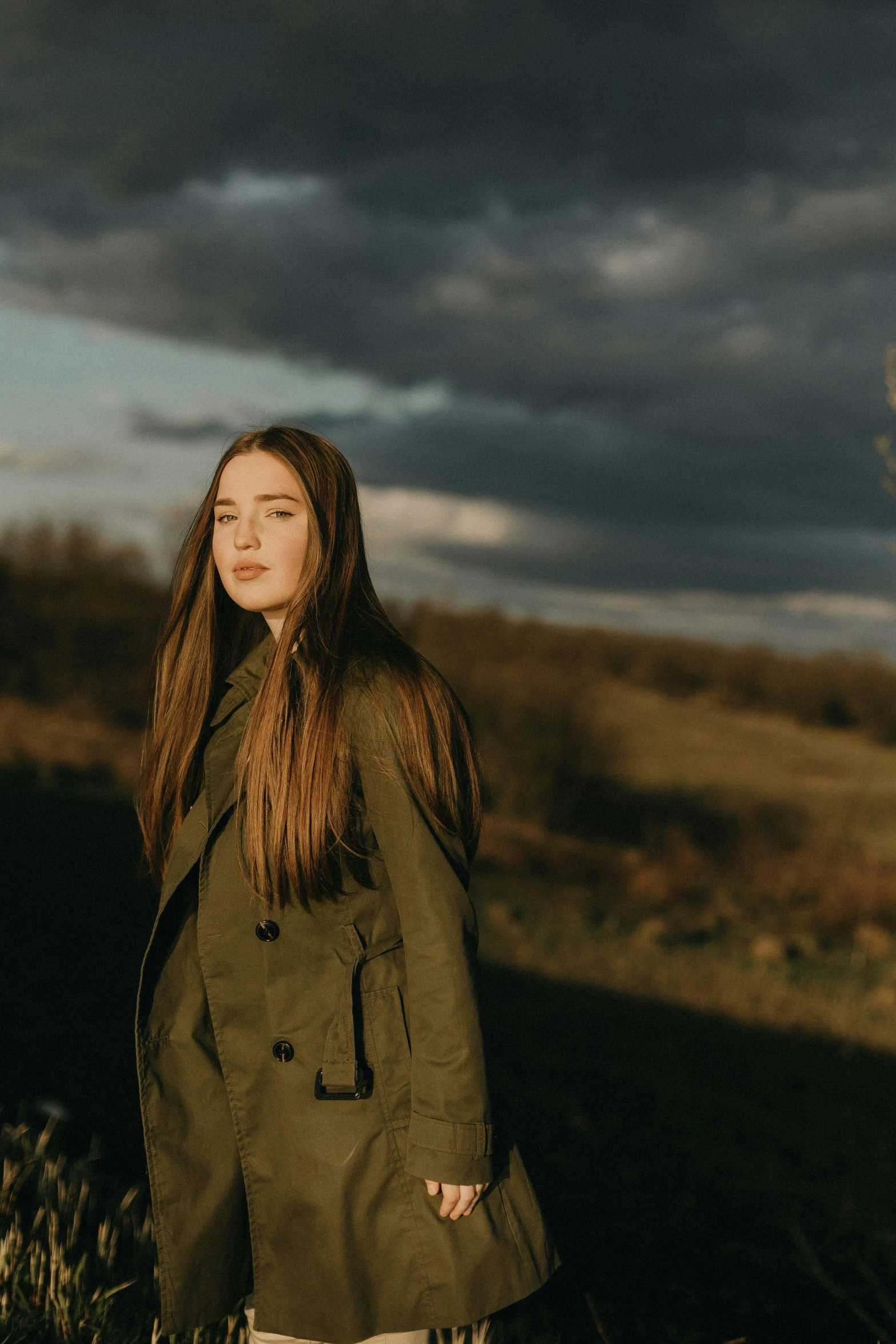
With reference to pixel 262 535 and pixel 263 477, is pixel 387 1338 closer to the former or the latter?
pixel 262 535

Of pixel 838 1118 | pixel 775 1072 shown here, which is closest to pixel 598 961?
pixel 775 1072

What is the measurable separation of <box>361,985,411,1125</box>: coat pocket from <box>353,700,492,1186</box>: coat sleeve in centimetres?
4

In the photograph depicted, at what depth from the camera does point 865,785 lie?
2208cm

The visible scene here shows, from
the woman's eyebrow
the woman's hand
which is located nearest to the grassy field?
the woman's hand

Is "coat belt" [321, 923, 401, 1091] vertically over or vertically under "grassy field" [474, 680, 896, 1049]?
over

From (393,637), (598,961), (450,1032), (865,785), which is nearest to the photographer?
(450,1032)

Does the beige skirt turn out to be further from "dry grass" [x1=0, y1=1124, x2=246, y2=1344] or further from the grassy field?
the grassy field

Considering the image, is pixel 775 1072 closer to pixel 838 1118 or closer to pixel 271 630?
pixel 838 1118

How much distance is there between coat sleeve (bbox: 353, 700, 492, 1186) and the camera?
Result: 182 centimetres

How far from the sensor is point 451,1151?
181 centimetres

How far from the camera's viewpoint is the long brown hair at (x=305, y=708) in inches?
77.0

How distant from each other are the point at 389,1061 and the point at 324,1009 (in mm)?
141

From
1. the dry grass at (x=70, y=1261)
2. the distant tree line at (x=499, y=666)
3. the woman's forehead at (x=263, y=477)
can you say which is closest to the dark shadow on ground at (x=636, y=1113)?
the dry grass at (x=70, y=1261)

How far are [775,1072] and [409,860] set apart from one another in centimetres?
630
